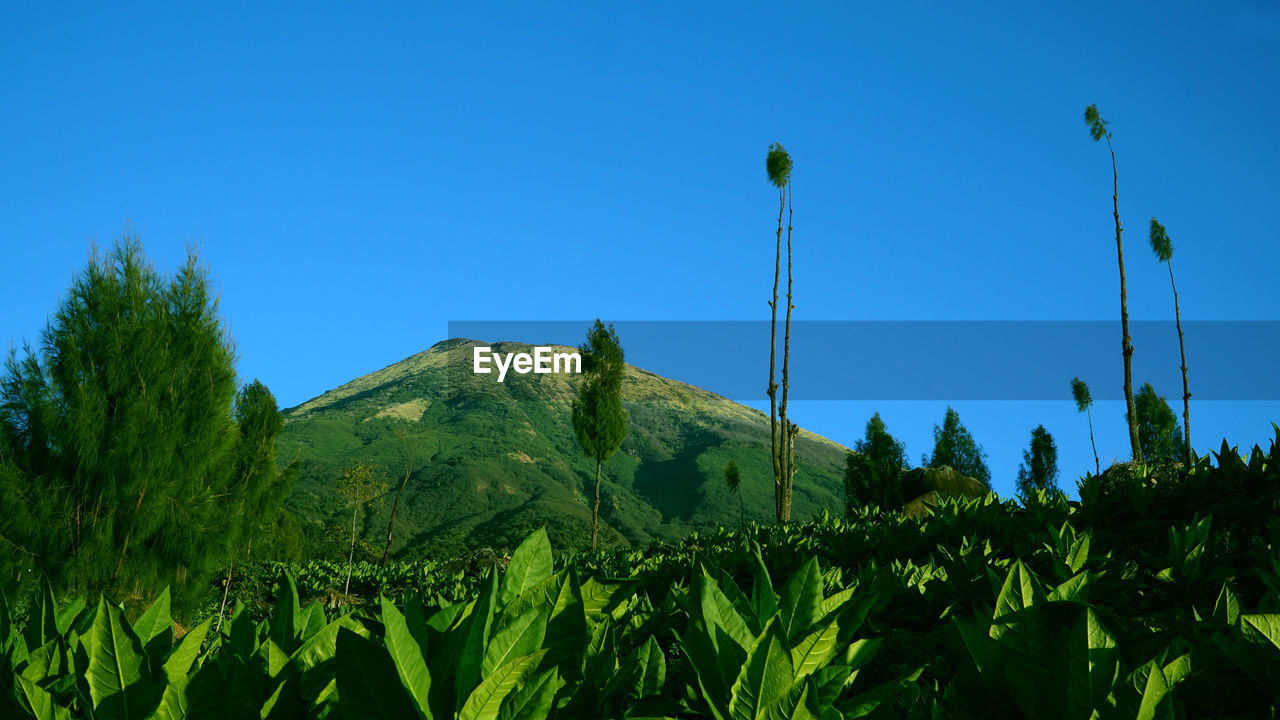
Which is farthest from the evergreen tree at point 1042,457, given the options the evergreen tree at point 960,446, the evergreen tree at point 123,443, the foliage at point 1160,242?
the evergreen tree at point 123,443

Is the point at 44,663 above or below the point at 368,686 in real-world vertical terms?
below

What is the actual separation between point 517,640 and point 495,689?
0.26ft

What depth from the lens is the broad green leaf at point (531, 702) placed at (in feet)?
2.63

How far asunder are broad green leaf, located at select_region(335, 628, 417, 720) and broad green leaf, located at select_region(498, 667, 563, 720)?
0.11 meters

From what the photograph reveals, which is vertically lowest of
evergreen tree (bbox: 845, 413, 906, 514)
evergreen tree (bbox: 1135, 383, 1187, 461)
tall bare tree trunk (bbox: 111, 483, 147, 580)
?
tall bare tree trunk (bbox: 111, 483, 147, 580)

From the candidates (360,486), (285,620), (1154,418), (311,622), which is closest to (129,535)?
(360,486)

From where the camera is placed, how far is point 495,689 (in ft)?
Result: 2.60

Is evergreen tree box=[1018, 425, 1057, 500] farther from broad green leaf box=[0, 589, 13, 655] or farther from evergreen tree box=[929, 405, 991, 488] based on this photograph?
broad green leaf box=[0, 589, 13, 655]

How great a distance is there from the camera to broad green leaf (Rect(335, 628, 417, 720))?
30.8 inches

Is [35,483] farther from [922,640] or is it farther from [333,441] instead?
[333,441]

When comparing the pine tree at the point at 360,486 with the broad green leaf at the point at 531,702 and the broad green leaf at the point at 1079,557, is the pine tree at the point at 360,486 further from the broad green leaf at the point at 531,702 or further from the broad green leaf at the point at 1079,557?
the broad green leaf at the point at 531,702

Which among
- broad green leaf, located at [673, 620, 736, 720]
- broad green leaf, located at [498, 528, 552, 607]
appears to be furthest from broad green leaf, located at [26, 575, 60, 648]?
broad green leaf, located at [673, 620, 736, 720]

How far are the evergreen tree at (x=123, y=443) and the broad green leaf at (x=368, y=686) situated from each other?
12.6 metres

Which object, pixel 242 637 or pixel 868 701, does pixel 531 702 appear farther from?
pixel 242 637
